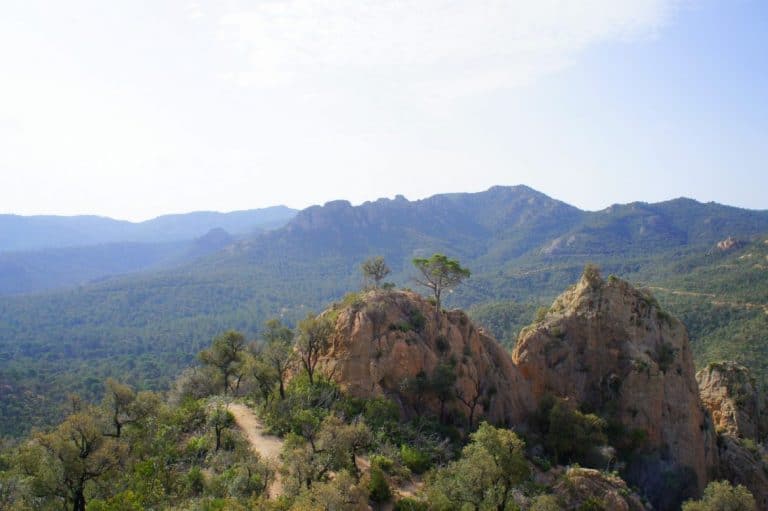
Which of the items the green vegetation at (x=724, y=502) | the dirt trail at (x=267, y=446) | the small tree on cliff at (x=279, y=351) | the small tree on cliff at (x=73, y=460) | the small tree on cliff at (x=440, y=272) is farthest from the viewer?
the small tree on cliff at (x=440, y=272)

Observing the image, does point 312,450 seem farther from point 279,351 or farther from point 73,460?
point 279,351

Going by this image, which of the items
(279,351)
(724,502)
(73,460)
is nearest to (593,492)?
(724,502)

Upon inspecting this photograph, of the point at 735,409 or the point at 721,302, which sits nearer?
the point at 735,409

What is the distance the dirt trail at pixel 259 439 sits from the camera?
24.1m

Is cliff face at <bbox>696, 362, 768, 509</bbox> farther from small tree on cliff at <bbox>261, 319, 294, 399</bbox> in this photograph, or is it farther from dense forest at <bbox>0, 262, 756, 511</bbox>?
small tree on cliff at <bbox>261, 319, 294, 399</bbox>

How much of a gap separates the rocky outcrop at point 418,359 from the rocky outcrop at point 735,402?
23796 mm

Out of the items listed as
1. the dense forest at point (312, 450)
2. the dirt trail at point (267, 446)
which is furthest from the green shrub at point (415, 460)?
the dirt trail at point (267, 446)

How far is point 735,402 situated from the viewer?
Result: 157 ft

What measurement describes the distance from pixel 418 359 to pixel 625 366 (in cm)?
1915

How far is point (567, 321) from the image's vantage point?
4416 cm

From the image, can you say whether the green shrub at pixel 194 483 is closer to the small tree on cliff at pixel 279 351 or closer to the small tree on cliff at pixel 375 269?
the small tree on cliff at pixel 279 351

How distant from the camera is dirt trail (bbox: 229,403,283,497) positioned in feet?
79.1

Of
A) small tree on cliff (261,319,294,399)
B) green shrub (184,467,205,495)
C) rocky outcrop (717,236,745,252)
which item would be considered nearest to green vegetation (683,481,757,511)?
small tree on cliff (261,319,294,399)

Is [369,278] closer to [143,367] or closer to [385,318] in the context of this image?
[385,318]
